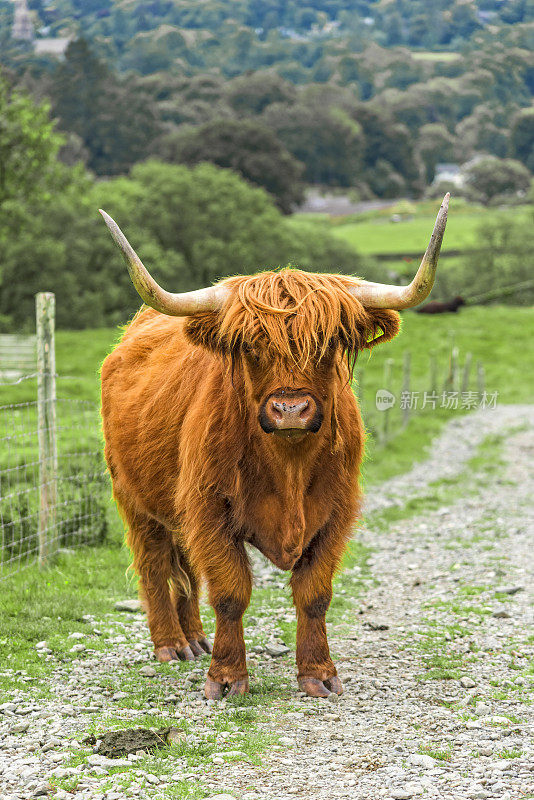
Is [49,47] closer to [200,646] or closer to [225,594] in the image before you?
[200,646]

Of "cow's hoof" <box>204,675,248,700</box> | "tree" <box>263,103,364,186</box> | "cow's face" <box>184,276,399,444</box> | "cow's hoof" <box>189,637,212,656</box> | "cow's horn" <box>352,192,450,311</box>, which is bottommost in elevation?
"cow's hoof" <box>189,637,212,656</box>

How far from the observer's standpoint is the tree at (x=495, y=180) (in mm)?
85062

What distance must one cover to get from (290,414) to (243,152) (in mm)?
59206

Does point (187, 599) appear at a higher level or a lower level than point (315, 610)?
lower

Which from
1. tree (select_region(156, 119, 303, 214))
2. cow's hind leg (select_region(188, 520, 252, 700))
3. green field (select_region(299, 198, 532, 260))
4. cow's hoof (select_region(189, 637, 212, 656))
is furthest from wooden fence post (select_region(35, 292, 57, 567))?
tree (select_region(156, 119, 303, 214))

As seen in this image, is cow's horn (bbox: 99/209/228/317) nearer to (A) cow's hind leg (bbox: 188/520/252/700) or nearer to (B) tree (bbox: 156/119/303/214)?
(A) cow's hind leg (bbox: 188/520/252/700)

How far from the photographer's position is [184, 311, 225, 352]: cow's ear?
4.78 metres

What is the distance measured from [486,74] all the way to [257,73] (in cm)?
2530

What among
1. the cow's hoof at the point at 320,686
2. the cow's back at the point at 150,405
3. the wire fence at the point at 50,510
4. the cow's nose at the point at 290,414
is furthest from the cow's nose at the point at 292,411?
the wire fence at the point at 50,510

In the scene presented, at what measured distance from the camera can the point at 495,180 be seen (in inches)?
3349

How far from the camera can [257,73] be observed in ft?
317

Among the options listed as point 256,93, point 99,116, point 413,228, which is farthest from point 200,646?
point 256,93

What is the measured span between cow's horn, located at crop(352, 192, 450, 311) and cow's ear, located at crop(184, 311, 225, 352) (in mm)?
720

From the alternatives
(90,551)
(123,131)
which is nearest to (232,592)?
(90,551)
